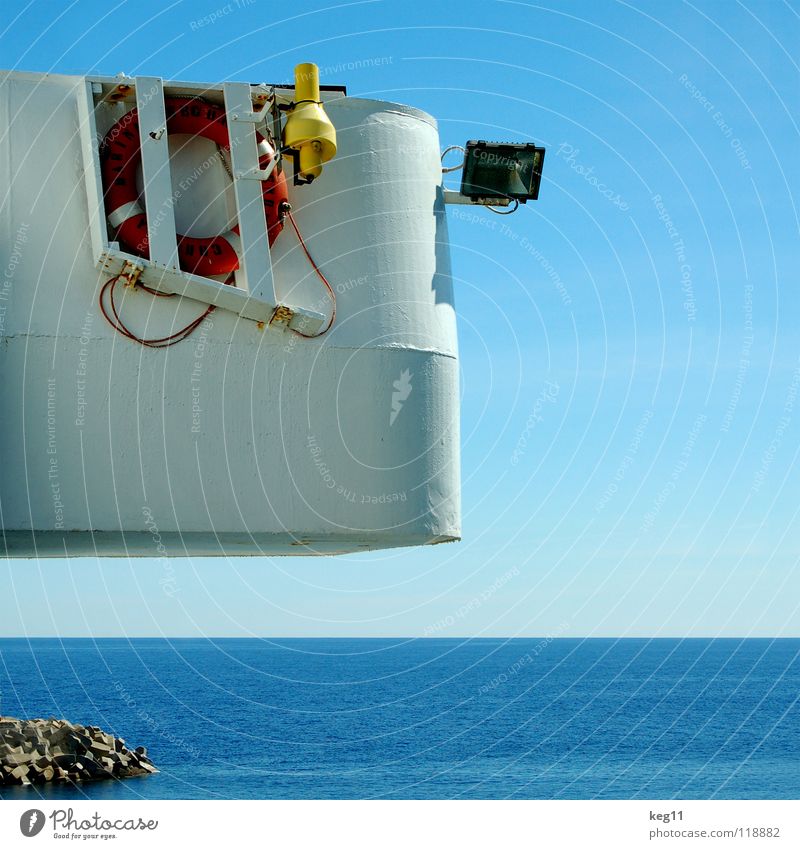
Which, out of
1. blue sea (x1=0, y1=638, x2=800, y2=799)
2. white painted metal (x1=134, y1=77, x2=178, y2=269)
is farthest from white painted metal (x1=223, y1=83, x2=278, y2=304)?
blue sea (x1=0, y1=638, x2=800, y2=799)

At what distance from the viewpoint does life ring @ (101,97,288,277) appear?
32.6 feet

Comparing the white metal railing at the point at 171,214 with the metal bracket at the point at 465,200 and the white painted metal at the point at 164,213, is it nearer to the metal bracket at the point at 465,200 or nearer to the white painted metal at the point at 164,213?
the white painted metal at the point at 164,213

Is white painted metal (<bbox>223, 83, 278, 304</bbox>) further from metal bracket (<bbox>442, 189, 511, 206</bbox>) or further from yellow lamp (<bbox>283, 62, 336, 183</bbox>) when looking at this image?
metal bracket (<bbox>442, 189, 511, 206</bbox>)

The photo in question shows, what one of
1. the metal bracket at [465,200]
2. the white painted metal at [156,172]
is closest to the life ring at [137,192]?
the white painted metal at [156,172]

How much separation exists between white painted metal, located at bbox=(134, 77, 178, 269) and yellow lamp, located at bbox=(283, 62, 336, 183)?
1049mm

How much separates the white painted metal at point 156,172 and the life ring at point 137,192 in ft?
0.32

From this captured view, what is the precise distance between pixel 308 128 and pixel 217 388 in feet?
7.54

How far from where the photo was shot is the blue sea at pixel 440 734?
68938mm

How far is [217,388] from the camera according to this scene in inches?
392

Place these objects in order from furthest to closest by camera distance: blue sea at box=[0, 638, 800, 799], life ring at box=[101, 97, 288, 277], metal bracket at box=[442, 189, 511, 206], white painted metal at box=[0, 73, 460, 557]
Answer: blue sea at box=[0, 638, 800, 799] < metal bracket at box=[442, 189, 511, 206] < life ring at box=[101, 97, 288, 277] < white painted metal at box=[0, 73, 460, 557]

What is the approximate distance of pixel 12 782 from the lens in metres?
50.7

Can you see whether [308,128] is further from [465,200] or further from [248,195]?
[465,200]
